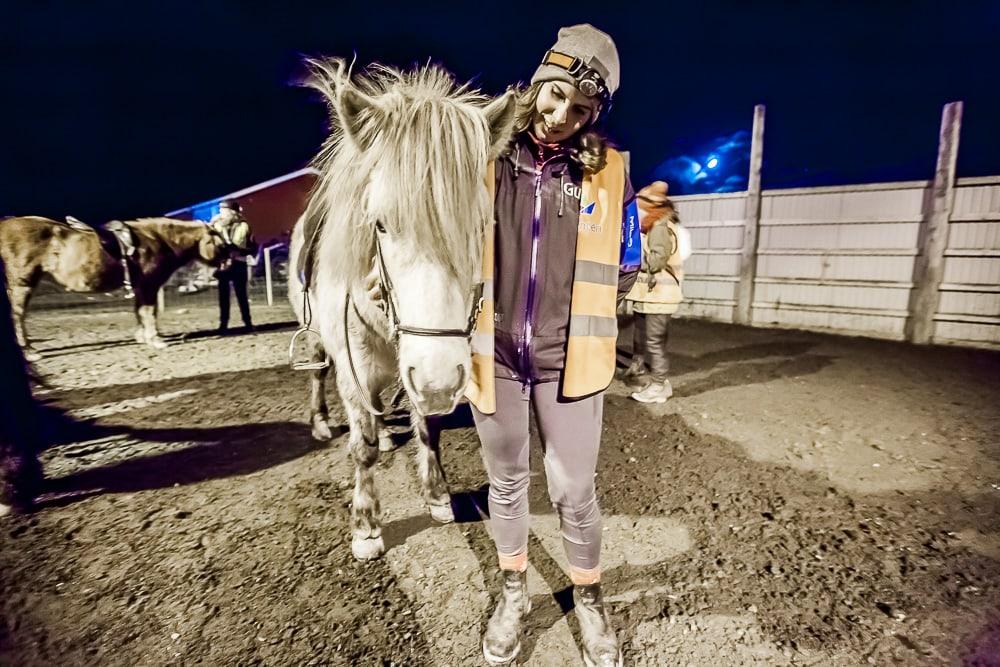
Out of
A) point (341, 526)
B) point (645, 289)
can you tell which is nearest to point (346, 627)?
point (341, 526)

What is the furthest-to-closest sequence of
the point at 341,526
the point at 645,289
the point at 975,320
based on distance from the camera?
the point at 975,320 < the point at 645,289 < the point at 341,526

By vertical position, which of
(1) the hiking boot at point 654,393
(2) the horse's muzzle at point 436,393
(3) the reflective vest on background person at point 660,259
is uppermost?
(3) the reflective vest on background person at point 660,259

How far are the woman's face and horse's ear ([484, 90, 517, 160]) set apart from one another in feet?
0.33

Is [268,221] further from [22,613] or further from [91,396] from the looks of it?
[22,613]

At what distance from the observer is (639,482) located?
3.59 metres

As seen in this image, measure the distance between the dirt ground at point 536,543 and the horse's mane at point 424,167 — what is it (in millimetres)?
1828

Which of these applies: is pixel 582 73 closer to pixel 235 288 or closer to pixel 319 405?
pixel 319 405

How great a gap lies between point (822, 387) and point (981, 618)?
4.06 metres

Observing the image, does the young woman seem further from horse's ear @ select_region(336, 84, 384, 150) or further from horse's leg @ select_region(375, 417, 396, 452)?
horse's leg @ select_region(375, 417, 396, 452)

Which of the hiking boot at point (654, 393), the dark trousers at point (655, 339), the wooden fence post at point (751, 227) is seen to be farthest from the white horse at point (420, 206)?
the wooden fence post at point (751, 227)

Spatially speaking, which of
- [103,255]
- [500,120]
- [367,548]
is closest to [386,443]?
[367,548]

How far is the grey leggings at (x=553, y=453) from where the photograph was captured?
1.81 metres

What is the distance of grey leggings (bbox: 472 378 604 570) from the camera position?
1.81 m

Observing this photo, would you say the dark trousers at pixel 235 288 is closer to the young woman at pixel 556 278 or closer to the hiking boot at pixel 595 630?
the young woman at pixel 556 278
